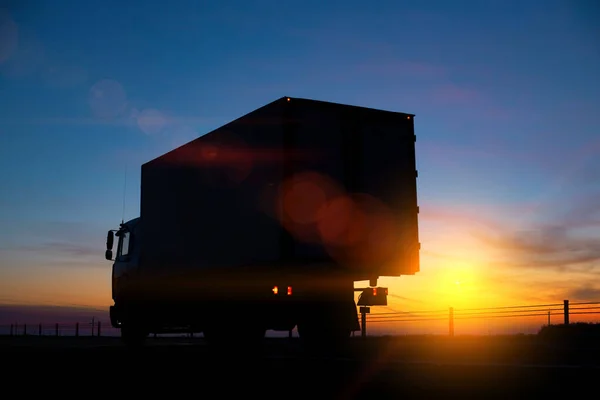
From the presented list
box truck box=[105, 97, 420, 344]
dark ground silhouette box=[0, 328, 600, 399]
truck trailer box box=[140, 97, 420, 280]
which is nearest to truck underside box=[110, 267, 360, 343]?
box truck box=[105, 97, 420, 344]

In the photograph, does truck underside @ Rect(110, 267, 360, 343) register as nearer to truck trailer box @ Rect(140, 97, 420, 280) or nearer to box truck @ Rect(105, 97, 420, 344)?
box truck @ Rect(105, 97, 420, 344)

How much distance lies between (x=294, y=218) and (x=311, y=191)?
63cm

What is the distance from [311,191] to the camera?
13.8m

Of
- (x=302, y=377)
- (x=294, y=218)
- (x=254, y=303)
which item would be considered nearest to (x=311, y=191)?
(x=294, y=218)

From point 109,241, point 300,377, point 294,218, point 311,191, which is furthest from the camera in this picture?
point 109,241

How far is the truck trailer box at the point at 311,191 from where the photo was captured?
44.9 ft

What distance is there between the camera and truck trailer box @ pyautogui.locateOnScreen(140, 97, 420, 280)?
13.7 m

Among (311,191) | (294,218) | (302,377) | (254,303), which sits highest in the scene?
(311,191)

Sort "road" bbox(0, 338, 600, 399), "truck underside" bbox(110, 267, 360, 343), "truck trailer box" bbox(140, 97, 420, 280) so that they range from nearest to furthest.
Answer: "road" bbox(0, 338, 600, 399), "truck trailer box" bbox(140, 97, 420, 280), "truck underside" bbox(110, 267, 360, 343)

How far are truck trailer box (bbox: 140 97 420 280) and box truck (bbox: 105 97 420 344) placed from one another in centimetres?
2

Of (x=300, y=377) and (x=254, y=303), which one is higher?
(x=254, y=303)

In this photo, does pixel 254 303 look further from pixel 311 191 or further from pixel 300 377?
pixel 300 377

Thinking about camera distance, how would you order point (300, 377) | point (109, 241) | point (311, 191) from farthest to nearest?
point (109, 241) < point (311, 191) < point (300, 377)

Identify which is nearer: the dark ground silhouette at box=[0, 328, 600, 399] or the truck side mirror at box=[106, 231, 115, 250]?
the dark ground silhouette at box=[0, 328, 600, 399]
